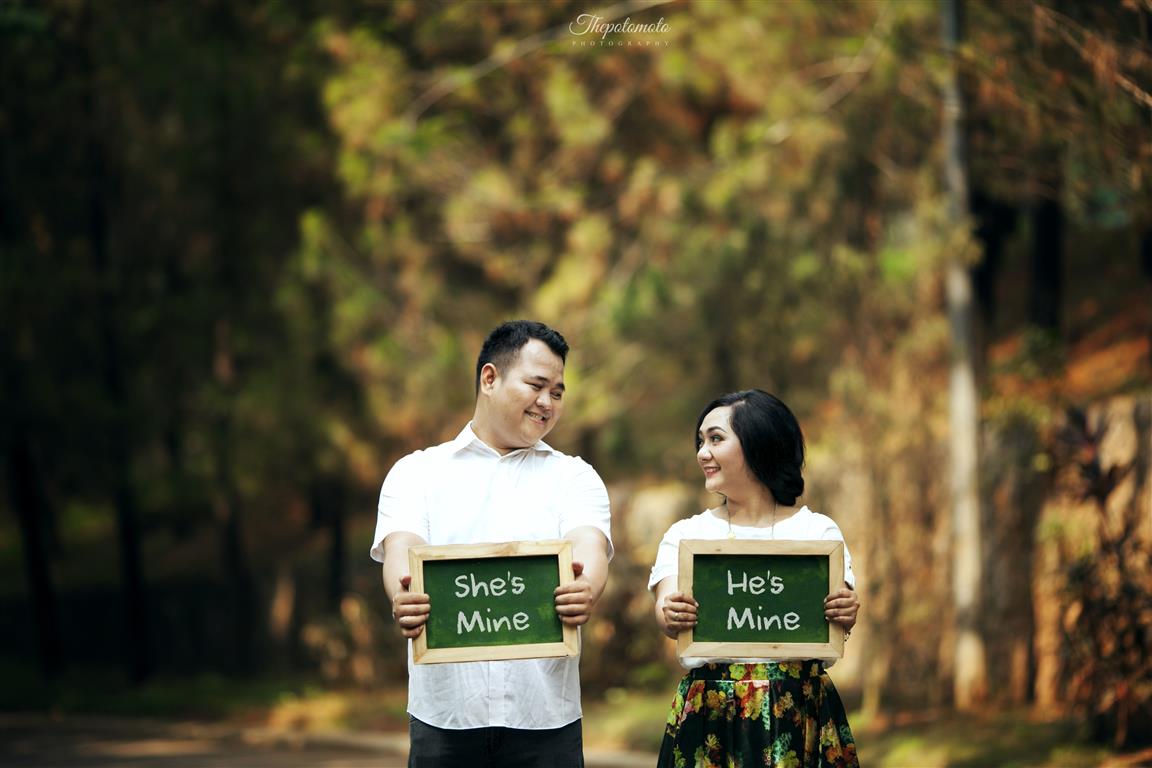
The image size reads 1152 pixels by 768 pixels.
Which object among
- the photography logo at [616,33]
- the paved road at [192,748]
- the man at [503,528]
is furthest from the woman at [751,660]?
the photography logo at [616,33]

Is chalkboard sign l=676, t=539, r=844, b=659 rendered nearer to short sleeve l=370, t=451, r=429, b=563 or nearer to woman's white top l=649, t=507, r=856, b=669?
woman's white top l=649, t=507, r=856, b=669

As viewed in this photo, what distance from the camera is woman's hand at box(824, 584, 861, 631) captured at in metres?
4.64

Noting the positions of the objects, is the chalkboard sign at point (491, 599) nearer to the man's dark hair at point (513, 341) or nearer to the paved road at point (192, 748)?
the man's dark hair at point (513, 341)

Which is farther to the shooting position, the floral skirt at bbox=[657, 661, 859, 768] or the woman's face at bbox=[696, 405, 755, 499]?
the woman's face at bbox=[696, 405, 755, 499]

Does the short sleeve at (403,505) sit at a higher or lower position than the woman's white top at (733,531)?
higher

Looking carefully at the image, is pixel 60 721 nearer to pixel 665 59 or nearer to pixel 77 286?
pixel 77 286

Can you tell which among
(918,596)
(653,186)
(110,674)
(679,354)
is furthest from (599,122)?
(110,674)

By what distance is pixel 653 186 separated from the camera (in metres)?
17.7

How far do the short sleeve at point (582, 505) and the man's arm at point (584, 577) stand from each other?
2 cm

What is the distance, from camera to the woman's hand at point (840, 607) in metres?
4.64

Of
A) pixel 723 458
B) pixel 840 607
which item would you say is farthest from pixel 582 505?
pixel 840 607

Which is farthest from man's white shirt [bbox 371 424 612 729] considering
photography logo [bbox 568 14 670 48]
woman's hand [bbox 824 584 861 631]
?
photography logo [bbox 568 14 670 48]

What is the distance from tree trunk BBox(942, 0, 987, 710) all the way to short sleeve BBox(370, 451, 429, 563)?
907 cm

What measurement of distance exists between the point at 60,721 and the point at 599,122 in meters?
9.39
